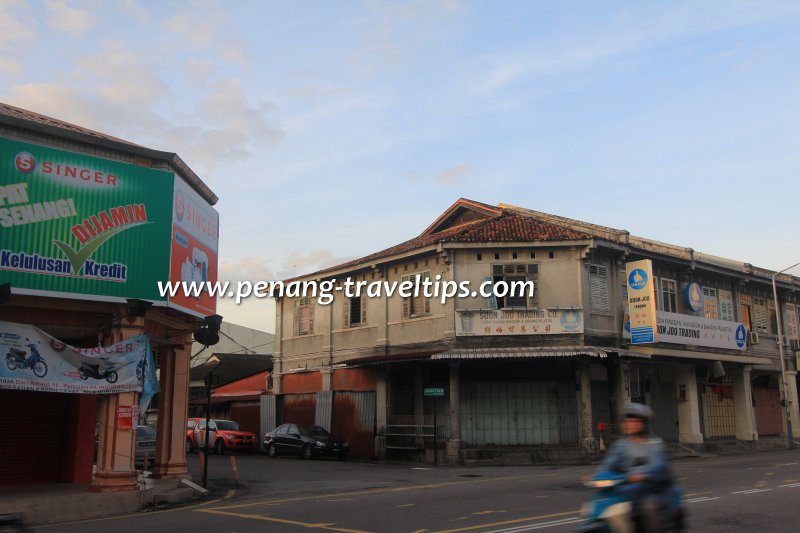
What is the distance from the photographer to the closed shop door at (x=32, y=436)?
17.6m

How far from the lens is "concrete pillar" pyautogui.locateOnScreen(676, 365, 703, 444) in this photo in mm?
31328

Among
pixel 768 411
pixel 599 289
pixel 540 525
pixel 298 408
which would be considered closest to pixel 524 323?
pixel 599 289

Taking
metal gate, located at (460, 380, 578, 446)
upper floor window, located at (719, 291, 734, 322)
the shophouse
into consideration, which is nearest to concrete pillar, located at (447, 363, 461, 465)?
metal gate, located at (460, 380, 578, 446)

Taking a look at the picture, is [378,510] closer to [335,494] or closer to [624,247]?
[335,494]

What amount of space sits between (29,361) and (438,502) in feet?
27.7

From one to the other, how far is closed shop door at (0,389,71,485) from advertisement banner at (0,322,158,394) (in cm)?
339

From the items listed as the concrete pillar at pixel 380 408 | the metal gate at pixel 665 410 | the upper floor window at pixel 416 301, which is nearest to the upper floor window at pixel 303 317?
the concrete pillar at pixel 380 408

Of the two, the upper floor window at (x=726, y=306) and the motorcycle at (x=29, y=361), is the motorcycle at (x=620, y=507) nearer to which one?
the motorcycle at (x=29, y=361)

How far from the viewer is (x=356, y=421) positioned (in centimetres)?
3078

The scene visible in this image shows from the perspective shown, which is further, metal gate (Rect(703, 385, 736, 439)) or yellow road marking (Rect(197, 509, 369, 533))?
metal gate (Rect(703, 385, 736, 439))

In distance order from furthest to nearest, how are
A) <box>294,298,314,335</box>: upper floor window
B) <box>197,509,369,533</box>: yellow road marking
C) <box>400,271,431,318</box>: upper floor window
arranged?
<box>294,298,314,335</box>: upper floor window < <box>400,271,431,318</box>: upper floor window < <box>197,509,369,533</box>: yellow road marking

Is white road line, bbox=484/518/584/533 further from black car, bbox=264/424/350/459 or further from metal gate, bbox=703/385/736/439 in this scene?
metal gate, bbox=703/385/736/439

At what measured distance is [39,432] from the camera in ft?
60.0

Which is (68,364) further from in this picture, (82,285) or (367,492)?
(367,492)
